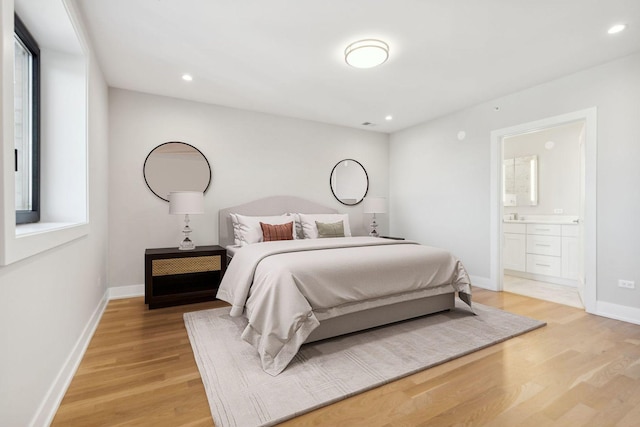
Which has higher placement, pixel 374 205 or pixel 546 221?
pixel 374 205

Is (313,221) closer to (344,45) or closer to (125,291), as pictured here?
(344,45)

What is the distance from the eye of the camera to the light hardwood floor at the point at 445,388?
1.58 meters

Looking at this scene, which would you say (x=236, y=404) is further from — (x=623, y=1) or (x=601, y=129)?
(x=601, y=129)

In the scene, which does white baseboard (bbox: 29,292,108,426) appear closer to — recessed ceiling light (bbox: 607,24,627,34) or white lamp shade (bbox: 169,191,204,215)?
white lamp shade (bbox: 169,191,204,215)

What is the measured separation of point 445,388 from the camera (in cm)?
184

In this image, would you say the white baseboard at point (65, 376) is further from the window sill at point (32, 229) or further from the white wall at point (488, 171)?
the white wall at point (488, 171)

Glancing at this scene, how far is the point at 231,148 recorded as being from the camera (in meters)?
4.39

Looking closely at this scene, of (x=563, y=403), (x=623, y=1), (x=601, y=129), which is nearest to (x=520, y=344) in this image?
(x=563, y=403)

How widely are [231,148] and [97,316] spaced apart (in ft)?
8.34

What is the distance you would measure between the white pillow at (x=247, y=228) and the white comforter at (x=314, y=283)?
2.53ft

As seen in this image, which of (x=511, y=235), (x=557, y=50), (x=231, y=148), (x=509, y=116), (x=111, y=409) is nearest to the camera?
(x=111, y=409)

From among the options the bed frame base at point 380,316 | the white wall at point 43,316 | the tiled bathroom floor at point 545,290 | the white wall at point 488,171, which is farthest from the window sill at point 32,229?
the tiled bathroom floor at point 545,290

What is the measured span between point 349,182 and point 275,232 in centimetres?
201

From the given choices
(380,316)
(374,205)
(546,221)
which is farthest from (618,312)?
(374,205)
